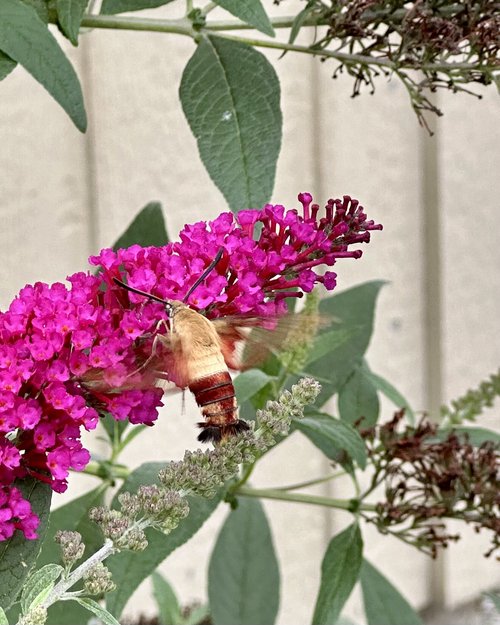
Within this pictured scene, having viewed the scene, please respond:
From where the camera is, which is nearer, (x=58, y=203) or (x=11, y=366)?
(x=11, y=366)

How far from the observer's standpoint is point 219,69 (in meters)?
0.57

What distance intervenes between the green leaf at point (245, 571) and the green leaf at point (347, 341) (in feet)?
0.52

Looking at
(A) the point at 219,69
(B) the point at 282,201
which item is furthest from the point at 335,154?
(A) the point at 219,69

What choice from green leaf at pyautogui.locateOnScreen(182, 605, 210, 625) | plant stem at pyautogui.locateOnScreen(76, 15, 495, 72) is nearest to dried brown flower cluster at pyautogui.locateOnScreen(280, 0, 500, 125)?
plant stem at pyautogui.locateOnScreen(76, 15, 495, 72)

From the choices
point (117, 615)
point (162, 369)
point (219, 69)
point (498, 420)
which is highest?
point (219, 69)

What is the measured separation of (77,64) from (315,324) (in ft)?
1.91

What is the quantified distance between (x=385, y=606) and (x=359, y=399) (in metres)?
0.16

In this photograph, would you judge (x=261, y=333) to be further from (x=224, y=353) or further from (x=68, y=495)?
(x=68, y=495)

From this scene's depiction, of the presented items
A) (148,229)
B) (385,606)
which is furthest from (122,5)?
(385,606)

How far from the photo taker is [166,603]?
886mm

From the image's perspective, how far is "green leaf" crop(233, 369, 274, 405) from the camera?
0.60 m

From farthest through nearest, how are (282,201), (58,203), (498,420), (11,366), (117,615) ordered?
(498,420), (282,201), (58,203), (117,615), (11,366)

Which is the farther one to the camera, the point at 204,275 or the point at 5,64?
the point at 5,64

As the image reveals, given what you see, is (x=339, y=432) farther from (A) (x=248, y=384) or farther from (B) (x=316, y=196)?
(B) (x=316, y=196)
